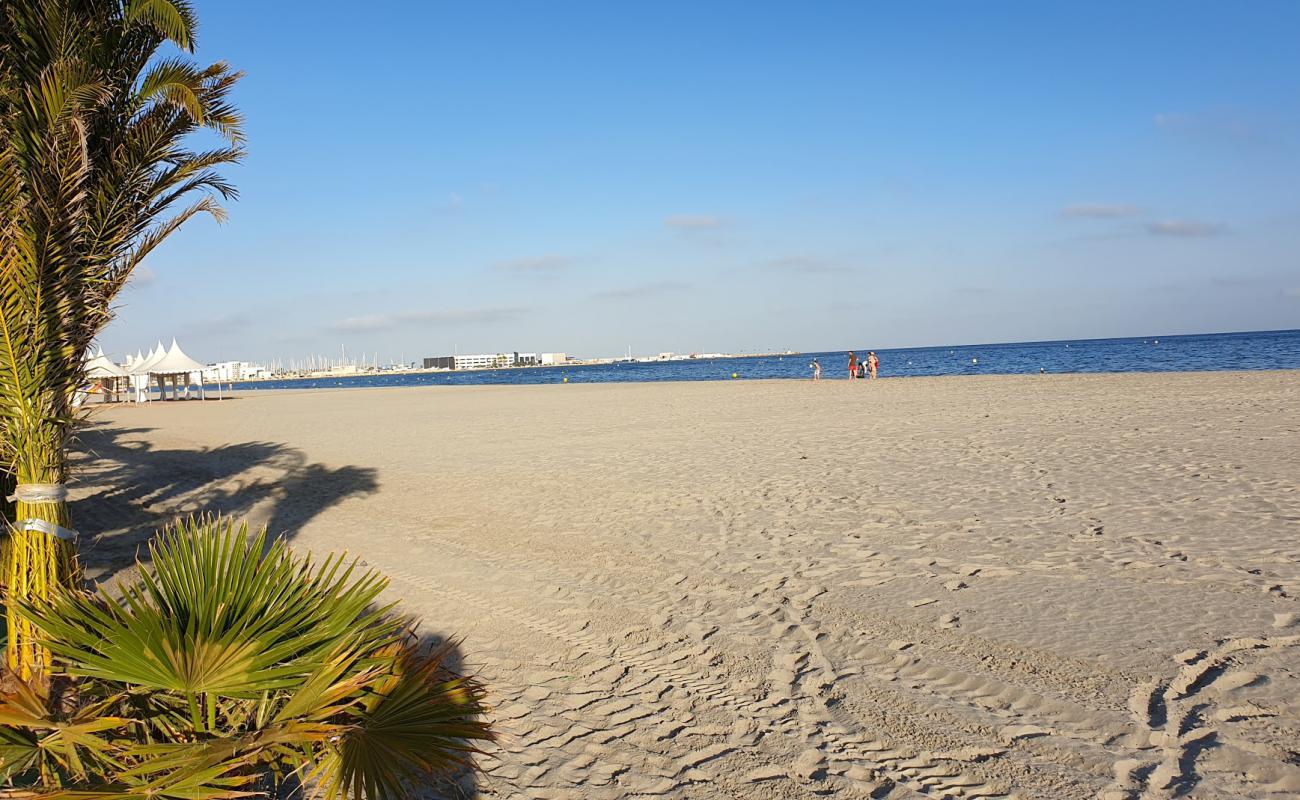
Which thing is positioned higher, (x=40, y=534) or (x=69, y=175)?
(x=69, y=175)

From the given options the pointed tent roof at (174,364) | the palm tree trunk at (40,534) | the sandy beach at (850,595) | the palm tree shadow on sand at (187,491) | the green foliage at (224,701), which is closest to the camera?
the green foliage at (224,701)

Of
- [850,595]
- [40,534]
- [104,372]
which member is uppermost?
[104,372]

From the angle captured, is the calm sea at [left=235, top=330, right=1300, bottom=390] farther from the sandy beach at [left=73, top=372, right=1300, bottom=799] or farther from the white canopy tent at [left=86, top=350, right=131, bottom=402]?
the sandy beach at [left=73, top=372, right=1300, bottom=799]

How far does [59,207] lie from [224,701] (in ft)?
10.6

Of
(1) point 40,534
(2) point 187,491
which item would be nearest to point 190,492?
(2) point 187,491

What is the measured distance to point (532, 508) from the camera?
9898 mm

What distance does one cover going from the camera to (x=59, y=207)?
4.42 meters

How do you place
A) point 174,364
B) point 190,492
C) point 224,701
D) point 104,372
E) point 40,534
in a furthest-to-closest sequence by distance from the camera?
point 174,364
point 104,372
point 190,492
point 40,534
point 224,701

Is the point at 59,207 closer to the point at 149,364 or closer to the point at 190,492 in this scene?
the point at 190,492

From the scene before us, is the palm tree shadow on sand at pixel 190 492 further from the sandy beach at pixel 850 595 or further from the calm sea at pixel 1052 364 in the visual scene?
the calm sea at pixel 1052 364

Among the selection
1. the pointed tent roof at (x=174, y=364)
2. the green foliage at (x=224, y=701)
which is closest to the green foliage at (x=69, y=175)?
the green foliage at (x=224, y=701)

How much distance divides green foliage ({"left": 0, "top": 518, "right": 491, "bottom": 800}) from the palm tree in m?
1.33

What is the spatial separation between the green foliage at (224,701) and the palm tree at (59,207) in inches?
52.3

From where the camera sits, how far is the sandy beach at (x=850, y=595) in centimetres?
350
